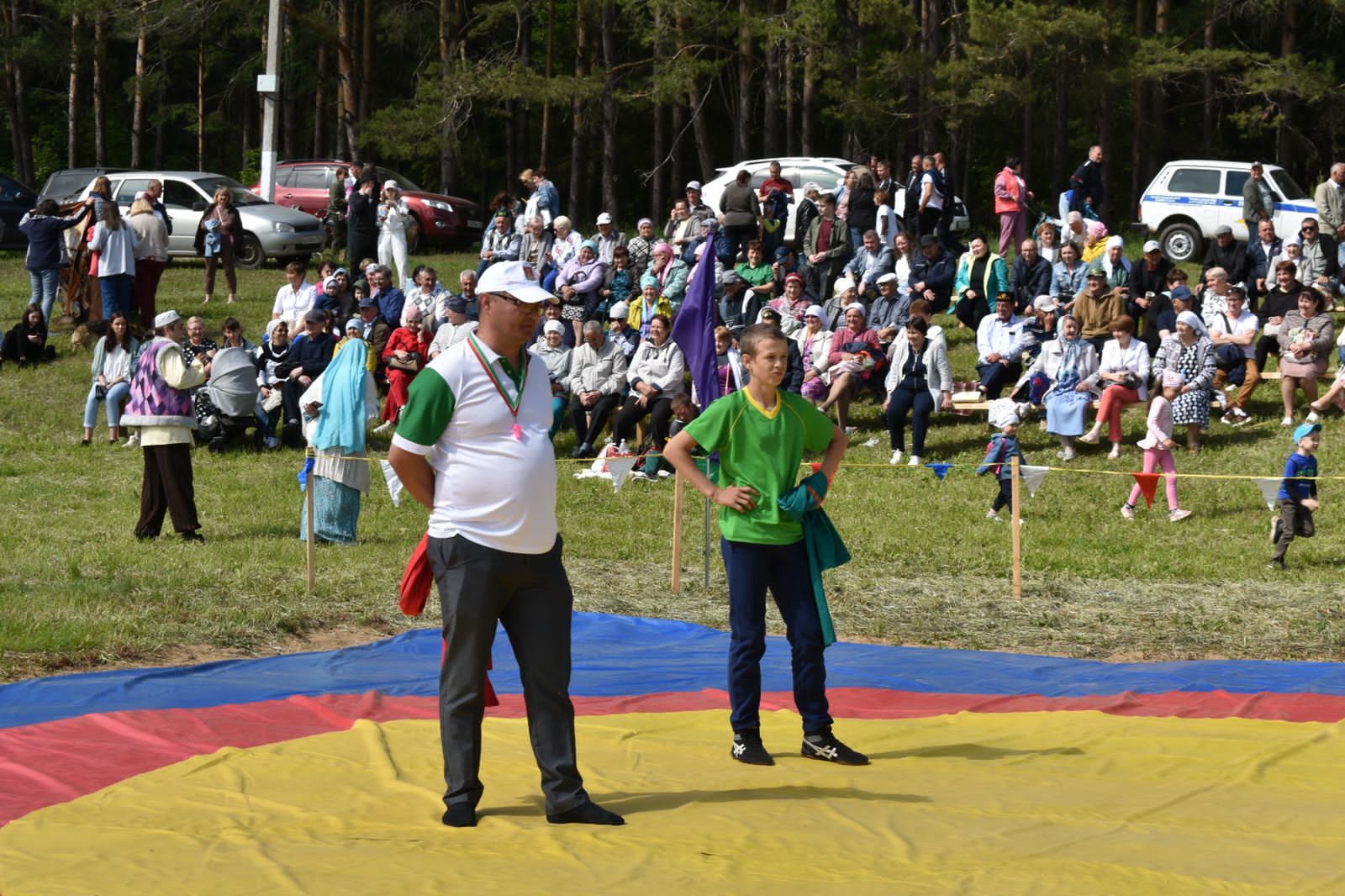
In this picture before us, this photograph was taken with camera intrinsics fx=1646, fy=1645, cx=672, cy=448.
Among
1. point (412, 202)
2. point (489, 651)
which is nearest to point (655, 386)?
point (489, 651)

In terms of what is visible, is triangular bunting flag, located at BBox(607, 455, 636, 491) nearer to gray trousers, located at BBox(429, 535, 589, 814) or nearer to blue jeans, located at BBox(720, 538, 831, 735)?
blue jeans, located at BBox(720, 538, 831, 735)

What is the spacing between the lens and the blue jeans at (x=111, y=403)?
19.3 metres

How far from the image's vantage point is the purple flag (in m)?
12.0

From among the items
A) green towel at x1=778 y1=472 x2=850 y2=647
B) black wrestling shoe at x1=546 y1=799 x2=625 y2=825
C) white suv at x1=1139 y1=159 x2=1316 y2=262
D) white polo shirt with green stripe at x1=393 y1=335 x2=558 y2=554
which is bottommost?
black wrestling shoe at x1=546 y1=799 x2=625 y2=825

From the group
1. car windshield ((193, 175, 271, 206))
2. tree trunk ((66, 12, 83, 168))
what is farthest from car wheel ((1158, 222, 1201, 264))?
tree trunk ((66, 12, 83, 168))

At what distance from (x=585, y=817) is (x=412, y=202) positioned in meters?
27.9

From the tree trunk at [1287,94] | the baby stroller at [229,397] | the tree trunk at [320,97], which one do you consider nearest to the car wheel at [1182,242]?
the tree trunk at [1287,94]

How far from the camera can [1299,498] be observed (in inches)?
511

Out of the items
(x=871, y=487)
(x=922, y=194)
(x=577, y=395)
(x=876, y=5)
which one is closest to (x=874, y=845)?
(x=871, y=487)

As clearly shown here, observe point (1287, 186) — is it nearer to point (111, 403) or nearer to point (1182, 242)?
point (1182, 242)

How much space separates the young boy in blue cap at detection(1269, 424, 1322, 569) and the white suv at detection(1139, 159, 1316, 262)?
15.0m

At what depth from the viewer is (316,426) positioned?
45.1 ft

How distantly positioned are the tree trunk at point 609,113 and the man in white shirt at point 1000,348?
60.3 feet

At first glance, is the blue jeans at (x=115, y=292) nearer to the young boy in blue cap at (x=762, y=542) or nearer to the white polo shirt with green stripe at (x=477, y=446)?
the young boy in blue cap at (x=762, y=542)
